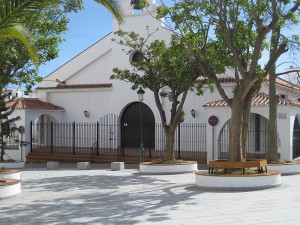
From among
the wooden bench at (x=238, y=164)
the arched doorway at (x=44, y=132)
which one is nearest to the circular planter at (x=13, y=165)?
the arched doorway at (x=44, y=132)

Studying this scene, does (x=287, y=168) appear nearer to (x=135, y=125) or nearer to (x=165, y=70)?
(x=165, y=70)

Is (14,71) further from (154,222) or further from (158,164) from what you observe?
(154,222)

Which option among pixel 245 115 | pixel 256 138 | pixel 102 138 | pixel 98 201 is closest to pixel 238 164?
pixel 245 115

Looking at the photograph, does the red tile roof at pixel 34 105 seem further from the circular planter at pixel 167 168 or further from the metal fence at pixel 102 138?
the circular planter at pixel 167 168

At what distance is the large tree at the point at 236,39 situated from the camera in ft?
45.2

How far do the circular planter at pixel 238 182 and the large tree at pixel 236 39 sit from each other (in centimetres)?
112

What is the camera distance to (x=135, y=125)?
29062 mm

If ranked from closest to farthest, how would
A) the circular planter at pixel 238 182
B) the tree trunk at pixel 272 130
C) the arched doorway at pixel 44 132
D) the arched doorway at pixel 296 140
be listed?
1. the circular planter at pixel 238 182
2. the tree trunk at pixel 272 130
3. the arched doorway at pixel 296 140
4. the arched doorway at pixel 44 132

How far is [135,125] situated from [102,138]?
2283 mm

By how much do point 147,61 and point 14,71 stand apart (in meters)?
5.68

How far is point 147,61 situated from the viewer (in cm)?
1934

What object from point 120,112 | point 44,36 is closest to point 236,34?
point 44,36

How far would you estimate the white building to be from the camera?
2588cm

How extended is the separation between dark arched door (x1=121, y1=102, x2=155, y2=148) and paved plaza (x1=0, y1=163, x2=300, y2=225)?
12483 millimetres
